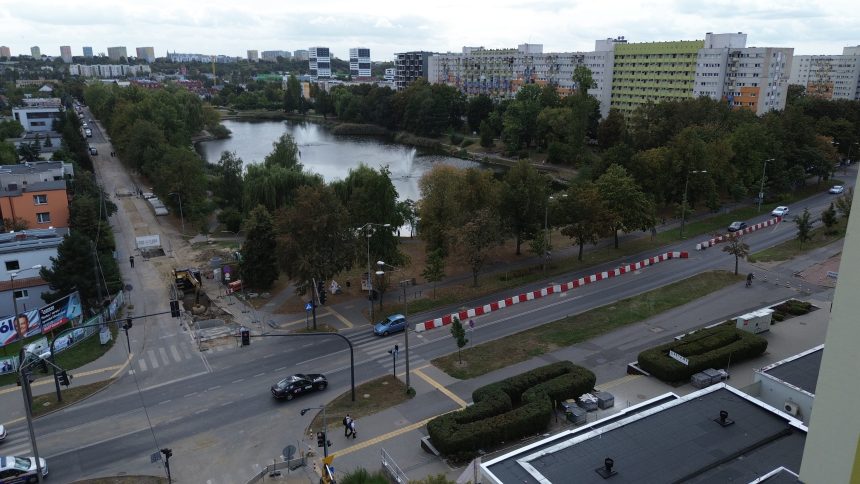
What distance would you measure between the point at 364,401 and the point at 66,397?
1346 cm

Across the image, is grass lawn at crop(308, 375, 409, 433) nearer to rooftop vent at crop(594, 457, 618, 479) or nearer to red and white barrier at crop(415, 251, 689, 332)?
red and white barrier at crop(415, 251, 689, 332)

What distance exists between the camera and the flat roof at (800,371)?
23.8 meters

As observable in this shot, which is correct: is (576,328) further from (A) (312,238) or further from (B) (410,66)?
(B) (410,66)

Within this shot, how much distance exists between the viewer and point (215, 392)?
26.9m

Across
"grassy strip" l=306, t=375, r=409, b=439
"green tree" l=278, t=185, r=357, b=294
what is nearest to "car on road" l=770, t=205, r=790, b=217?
"green tree" l=278, t=185, r=357, b=294

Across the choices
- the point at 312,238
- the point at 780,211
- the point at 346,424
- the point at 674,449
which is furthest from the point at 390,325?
the point at 780,211

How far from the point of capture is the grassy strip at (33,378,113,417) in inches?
1005

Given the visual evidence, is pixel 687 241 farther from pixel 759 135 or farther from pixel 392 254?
pixel 392 254

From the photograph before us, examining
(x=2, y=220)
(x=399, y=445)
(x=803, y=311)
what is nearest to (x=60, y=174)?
(x=2, y=220)

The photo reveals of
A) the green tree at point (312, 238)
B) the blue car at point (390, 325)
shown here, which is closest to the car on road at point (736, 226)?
the blue car at point (390, 325)

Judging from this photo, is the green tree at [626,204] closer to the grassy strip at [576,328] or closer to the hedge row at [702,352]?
the grassy strip at [576,328]

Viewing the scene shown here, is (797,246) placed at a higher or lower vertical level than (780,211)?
lower

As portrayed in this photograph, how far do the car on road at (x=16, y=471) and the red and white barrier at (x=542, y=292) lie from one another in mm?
18689

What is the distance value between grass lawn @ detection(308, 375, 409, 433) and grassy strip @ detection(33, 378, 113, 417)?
429 inches
